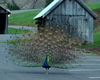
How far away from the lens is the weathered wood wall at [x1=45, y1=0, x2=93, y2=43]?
3031 cm

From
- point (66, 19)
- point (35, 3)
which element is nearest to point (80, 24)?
point (66, 19)

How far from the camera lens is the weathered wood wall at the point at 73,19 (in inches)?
1193

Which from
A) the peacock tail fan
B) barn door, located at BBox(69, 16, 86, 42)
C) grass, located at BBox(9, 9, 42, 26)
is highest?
grass, located at BBox(9, 9, 42, 26)

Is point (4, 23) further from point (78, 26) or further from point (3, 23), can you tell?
point (78, 26)

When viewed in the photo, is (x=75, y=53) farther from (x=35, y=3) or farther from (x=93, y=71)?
(x=35, y=3)

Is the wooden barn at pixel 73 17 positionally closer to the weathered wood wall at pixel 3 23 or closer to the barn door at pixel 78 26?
the barn door at pixel 78 26

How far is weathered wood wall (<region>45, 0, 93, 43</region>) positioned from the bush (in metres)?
16.6

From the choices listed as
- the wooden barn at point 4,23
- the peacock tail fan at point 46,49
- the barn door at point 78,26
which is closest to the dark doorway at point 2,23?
the wooden barn at point 4,23

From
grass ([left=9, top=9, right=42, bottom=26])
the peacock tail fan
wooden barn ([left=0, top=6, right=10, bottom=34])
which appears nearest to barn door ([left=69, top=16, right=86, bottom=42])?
the peacock tail fan

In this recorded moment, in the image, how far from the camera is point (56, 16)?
3044cm

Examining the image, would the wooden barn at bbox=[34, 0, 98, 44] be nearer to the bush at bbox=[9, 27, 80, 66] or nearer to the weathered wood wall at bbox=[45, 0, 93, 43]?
the weathered wood wall at bbox=[45, 0, 93, 43]

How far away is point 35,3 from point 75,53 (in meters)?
108

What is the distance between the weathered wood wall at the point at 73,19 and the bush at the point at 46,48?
16583 mm

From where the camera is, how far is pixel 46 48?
1316 centimetres
